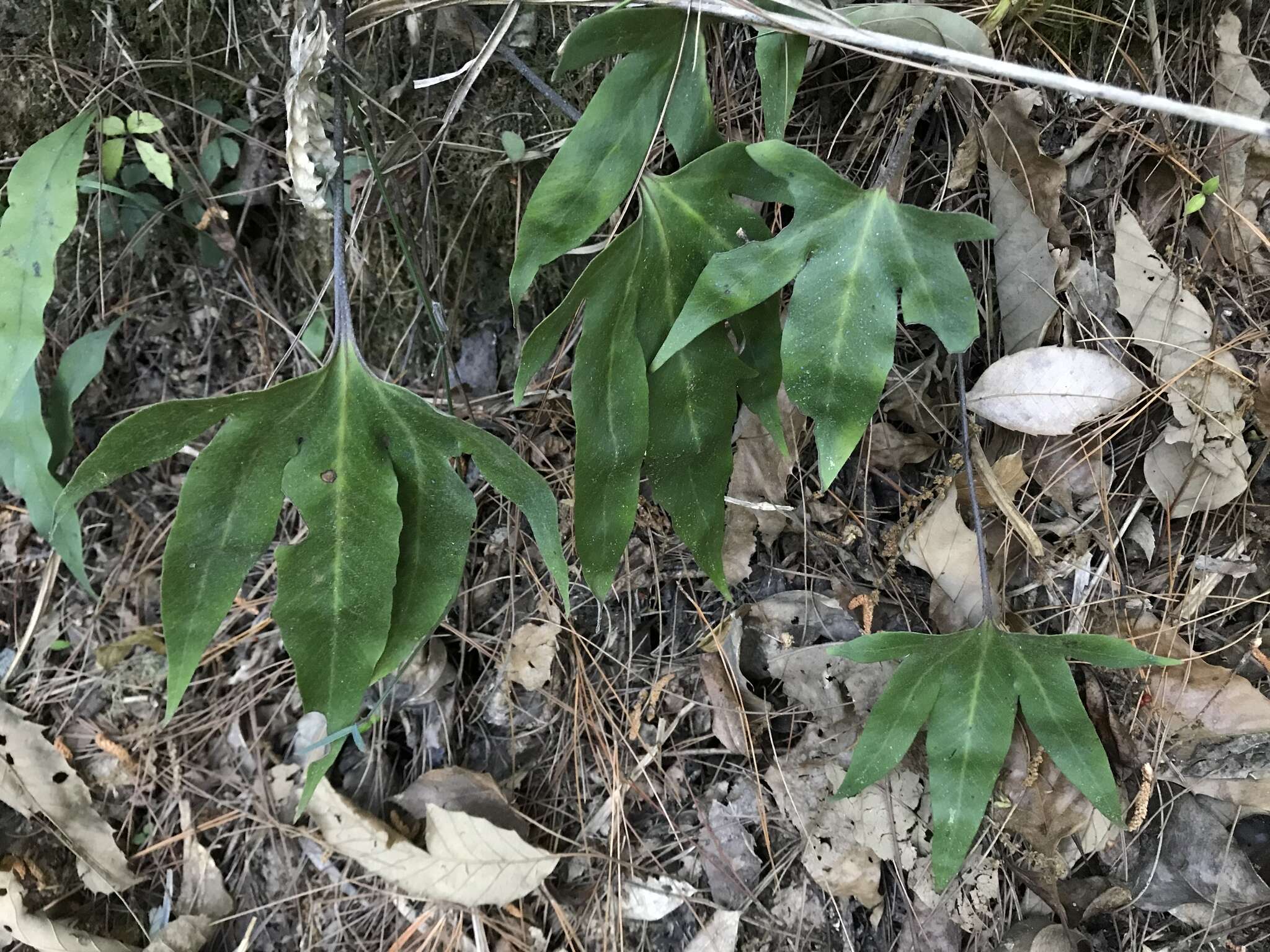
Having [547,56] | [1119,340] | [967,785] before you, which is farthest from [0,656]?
[1119,340]

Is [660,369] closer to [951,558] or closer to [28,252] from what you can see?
[951,558]

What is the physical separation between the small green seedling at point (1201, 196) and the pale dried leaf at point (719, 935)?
120 centimetres

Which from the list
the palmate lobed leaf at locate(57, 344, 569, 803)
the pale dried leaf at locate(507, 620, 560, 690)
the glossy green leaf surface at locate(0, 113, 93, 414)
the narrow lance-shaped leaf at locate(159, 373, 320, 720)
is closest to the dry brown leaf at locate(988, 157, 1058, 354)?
the palmate lobed leaf at locate(57, 344, 569, 803)

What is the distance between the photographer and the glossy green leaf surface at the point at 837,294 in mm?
837

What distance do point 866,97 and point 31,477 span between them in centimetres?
137

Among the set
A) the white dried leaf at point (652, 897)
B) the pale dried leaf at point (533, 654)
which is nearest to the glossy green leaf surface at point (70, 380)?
the pale dried leaf at point (533, 654)

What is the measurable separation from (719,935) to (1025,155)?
1229mm

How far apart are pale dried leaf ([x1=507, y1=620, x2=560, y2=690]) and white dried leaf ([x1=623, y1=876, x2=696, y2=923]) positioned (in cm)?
35

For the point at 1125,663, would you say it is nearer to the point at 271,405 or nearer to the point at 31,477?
the point at 271,405

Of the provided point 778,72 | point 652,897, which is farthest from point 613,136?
point 652,897

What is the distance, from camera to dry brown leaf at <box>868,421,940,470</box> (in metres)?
1.13

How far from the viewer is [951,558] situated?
1.10 meters

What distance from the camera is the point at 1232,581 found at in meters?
1.07

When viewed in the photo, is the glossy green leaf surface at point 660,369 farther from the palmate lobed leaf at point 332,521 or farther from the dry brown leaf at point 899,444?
the dry brown leaf at point 899,444
